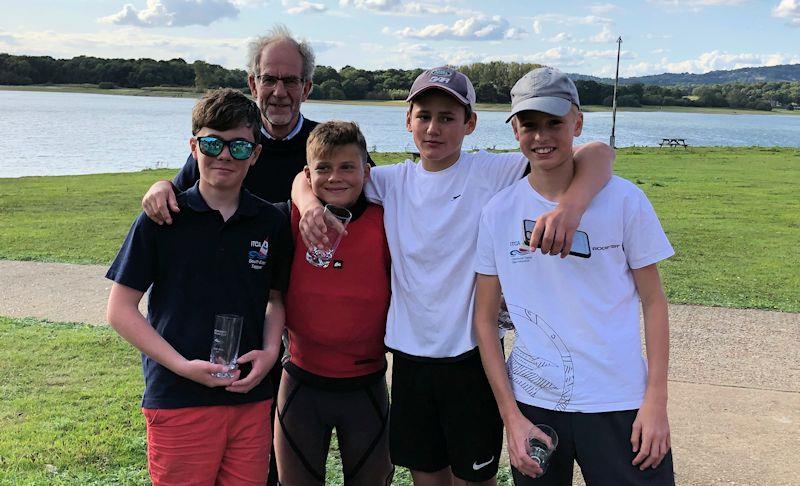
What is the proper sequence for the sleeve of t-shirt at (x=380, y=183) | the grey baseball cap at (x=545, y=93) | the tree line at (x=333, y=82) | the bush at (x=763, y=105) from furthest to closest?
the bush at (x=763, y=105), the tree line at (x=333, y=82), the sleeve of t-shirt at (x=380, y=183), the grey baseball cap at (x=545, y=93)

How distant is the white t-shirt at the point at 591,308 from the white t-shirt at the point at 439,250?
0.25 metres

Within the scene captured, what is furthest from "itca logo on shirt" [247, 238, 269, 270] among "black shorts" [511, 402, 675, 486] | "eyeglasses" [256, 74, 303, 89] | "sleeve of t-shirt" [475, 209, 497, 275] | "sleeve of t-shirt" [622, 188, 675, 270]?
"sleeve of t-shirt" [622, 188, 675, 270]

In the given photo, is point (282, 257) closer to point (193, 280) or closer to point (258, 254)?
point (258, 254)

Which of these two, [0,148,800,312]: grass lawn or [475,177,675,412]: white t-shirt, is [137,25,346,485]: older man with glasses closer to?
[475,177,675,412]: white t-shirt

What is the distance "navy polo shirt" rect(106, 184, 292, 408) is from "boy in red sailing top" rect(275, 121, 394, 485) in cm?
26

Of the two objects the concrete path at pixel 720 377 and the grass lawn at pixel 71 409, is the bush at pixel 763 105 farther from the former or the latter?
the grass lawn at pixel 71 409

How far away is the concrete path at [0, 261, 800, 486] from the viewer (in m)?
3.87

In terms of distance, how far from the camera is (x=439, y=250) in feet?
8.82

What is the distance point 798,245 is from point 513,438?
1000 centimetres

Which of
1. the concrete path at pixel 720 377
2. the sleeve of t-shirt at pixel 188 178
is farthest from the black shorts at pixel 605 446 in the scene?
the sleeve of t-shirt at pixel 188 178

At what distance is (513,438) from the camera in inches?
95.8

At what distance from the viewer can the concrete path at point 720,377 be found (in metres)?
3.87

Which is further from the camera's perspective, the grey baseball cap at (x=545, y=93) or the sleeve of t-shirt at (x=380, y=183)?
the sleeve of t-shirt at (x=380, y=183)

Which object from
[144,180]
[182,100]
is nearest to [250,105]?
[144,180]
